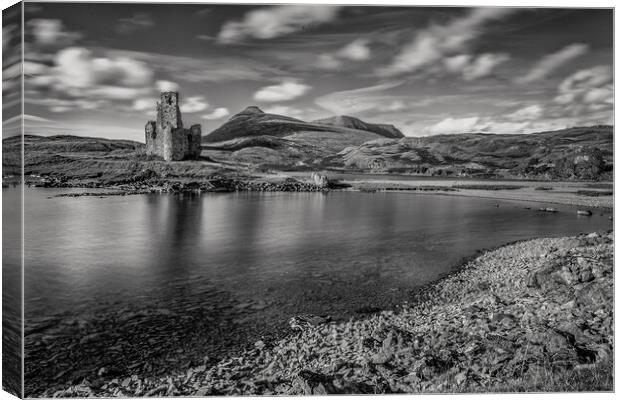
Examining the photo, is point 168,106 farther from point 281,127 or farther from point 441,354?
point 441,354

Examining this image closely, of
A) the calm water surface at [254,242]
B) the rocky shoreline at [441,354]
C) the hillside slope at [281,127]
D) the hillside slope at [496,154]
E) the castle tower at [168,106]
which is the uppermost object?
the castle tower at [168,106]

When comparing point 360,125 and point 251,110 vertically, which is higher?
point 251,110

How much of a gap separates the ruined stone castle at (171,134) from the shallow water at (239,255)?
1.96 metres

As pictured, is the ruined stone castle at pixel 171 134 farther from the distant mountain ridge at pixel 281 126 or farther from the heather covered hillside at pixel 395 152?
the distant mountain ridge at pixel 281 126

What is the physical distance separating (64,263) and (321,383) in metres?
5.48

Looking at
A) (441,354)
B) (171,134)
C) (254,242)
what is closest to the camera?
(441,354)

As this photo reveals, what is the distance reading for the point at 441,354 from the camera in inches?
204

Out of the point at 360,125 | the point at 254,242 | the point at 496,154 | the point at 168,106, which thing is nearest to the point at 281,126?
the point at 360,125

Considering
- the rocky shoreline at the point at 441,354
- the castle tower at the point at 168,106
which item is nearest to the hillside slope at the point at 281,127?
the castle tower at the point at 168,106

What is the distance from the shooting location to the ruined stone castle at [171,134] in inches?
248

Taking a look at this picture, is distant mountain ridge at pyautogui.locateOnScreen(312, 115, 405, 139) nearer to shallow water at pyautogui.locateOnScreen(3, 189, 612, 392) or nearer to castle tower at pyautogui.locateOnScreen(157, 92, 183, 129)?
castle tower at pyautogui.locateOnScreen(157, 92, 183, 129)

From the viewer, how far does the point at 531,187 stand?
9.32 meters

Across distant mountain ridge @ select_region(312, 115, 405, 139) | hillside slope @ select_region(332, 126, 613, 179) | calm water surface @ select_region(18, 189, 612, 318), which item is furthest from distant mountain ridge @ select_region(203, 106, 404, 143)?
calm water surface @ select_region(18, 189, 612, 318)

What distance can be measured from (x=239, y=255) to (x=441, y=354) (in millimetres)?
5247
